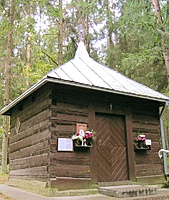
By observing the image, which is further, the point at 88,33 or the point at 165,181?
the point at 88,33

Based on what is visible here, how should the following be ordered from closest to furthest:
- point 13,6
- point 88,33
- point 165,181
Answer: point 165,181
point 13,6
point 88,33

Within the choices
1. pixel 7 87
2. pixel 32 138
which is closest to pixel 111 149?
pixel 32 138

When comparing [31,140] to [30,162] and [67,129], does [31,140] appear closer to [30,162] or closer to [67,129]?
[30,162]

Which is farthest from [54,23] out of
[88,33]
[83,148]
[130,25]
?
[83,148]

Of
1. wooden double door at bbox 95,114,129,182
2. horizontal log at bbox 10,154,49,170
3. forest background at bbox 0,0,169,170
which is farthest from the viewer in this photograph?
forest background at bbox 0,0,169,170

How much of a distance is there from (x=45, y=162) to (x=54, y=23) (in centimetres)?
974

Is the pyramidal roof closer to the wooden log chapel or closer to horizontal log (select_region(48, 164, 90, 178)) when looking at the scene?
the wooden log chapel

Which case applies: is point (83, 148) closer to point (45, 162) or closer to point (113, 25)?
point (45, 162)

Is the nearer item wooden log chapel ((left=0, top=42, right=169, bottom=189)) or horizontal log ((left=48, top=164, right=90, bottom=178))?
horizontal log ((left=48, top=164, right=90, bottom=178))

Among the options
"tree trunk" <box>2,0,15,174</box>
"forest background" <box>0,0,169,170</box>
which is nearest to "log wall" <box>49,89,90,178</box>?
"forest background" <box>0,0,169,170</box>

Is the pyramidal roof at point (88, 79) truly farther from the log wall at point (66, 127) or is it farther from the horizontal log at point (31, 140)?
the horizontal log at point (31, 140)

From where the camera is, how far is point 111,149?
7.02m

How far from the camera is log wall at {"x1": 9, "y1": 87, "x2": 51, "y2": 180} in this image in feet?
20.7

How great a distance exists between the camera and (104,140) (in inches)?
274
